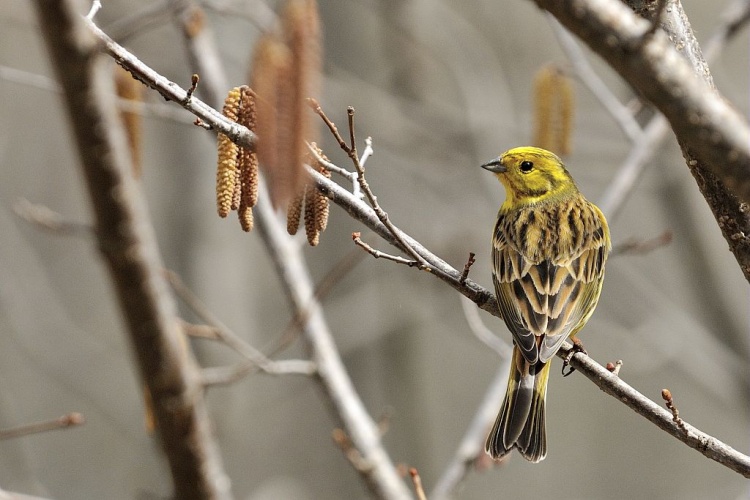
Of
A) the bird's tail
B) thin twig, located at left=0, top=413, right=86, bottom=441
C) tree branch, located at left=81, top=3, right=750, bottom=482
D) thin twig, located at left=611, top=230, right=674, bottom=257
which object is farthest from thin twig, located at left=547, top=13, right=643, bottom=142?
thin twig, located at left=0, top=413, right=86, bottom=441

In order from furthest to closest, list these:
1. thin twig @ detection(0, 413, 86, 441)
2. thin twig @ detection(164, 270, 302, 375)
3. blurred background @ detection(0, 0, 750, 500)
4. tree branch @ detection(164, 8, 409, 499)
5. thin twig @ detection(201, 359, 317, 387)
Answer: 1. blurred background @ detection(0, 0, 750, 500)
2. tree branch @ detection(164, 8, 409, 499)
3. thin twig @ detection(164, 270, 302, 375)
4. thin twig @ detection(201, 359, 317, 387)
5. thin twig @ detection(0, 413, 86, 441)

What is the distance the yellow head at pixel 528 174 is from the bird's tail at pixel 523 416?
1.32 metres

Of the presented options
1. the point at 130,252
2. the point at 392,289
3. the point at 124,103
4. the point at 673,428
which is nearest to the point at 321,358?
the point at 124,103

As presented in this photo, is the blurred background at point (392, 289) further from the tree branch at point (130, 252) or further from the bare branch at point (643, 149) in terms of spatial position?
the tree branch at point (130, 252)

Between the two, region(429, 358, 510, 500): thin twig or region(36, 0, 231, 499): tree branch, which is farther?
region(429, 358, 510, 500): thin twig

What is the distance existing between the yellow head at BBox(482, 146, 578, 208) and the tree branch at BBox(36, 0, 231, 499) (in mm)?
3568

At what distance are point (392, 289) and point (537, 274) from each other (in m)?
7.20

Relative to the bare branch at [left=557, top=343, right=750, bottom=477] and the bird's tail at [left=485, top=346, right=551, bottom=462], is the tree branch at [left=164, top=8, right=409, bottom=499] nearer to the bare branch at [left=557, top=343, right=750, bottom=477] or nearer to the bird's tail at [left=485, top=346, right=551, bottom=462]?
the bird's tail at [left=485, top=346, right=551, bottom=462]

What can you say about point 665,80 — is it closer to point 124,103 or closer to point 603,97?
point 124,103

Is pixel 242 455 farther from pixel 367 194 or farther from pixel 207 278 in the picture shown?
pixel 367 194

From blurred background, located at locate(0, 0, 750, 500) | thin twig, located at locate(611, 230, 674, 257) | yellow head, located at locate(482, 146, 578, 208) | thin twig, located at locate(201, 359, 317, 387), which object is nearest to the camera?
thin twig, located at locate(201, 359, 317, 387)

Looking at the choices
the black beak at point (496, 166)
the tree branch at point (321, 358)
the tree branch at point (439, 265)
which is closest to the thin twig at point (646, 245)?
the black beak at point (496, 166)

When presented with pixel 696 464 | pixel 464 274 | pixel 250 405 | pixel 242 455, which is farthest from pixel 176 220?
pixel 696 464

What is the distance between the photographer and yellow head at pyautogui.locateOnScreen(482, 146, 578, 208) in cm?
517
